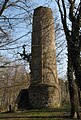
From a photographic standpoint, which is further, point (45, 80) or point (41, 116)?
point (45, 80)

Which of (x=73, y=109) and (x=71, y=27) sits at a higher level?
(x=71, y=27)

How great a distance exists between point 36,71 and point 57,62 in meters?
1.77

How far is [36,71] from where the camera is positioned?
24.2 metres

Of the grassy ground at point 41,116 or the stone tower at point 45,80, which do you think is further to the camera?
the stone tower at point 45,80

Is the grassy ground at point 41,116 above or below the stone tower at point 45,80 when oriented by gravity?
below

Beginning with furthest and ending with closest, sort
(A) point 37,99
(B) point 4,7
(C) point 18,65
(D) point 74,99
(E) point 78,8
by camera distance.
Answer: (A) point 37,99
(D) point 74,99
(E) point 78,8
(B) point 4,7
(C) point 18,65

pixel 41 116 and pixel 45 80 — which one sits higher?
pixel 45 80

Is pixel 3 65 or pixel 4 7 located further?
pixel 4 7

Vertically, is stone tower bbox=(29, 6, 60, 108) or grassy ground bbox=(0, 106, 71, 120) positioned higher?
stone tower bbox=(29, 6, 60, 108)

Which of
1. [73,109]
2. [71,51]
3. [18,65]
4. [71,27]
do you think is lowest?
[73,109]

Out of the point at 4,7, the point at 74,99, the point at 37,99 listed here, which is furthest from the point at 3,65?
the point at 37,99

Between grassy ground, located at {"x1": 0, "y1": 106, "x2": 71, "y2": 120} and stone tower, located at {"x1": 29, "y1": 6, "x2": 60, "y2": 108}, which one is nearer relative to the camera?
grassy ground, located at {"x1": 0, "y1": 106, "x2": 71, "y2": 120}

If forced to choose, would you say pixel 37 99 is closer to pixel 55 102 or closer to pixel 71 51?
pixel 55 102

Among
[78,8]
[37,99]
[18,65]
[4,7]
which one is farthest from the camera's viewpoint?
[37,99]
